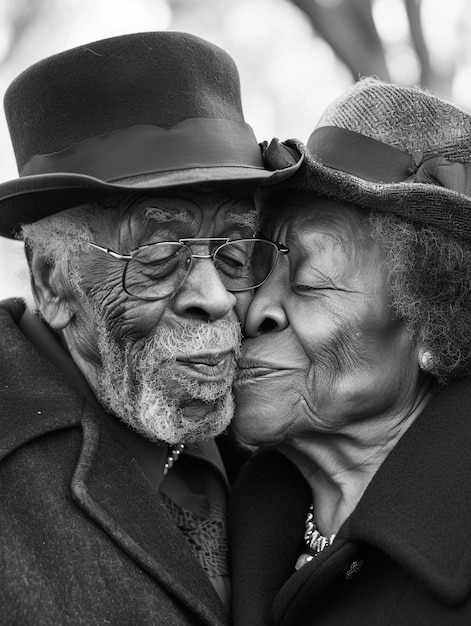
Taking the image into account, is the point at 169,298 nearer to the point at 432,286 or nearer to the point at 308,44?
the point at 432,286

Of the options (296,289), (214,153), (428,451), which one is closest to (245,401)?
(296,289)

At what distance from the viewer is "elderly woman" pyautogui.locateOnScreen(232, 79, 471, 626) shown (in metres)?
2.29

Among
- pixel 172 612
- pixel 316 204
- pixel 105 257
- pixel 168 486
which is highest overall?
pixel 316 204

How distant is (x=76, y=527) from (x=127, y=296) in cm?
72

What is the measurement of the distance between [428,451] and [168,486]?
3.33ft

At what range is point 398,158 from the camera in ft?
8.13

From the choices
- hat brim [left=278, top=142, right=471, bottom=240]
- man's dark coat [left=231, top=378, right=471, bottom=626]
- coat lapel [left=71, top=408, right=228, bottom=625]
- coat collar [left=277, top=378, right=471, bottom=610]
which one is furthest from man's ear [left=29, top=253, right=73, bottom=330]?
coat collar [left=277, top=378, right=471, bottom=610]

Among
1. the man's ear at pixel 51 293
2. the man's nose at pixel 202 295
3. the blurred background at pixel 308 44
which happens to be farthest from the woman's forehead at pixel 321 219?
the blurred background at pixel 308 44

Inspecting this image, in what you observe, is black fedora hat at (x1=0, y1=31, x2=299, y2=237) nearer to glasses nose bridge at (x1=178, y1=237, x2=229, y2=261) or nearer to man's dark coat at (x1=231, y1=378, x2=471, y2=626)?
glasses nose bridge at (x1=178, y1=237, x2=229, y2=261)

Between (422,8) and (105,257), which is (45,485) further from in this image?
(422,8)

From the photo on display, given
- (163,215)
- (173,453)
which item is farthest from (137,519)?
(163,215)

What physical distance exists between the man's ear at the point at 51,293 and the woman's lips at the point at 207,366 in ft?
1.48

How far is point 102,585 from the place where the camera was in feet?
6.95

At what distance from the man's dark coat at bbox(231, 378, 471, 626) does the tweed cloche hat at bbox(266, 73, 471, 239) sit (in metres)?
0.59
